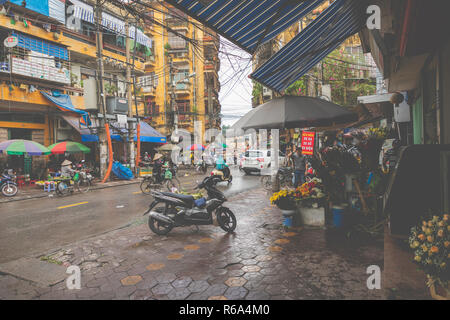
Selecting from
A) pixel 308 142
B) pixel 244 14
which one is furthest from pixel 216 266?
pixel 308 142

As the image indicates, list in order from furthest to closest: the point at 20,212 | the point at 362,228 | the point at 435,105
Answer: the point at 20,212, the point at 362,228, the point at 435,105

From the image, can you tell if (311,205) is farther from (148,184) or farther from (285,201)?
(148,184)

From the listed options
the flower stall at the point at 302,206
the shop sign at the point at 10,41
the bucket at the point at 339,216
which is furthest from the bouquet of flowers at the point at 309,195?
the shop sign at the point at 10,41

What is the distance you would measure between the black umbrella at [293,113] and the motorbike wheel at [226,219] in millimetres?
1861

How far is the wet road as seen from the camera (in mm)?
5664

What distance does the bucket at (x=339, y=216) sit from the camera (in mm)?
5355

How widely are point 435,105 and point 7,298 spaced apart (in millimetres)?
6688

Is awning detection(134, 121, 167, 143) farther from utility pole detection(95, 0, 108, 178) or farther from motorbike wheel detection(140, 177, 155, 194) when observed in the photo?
motorbike wheel detection(140, 177, 155, 194)

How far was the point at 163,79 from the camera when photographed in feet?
114

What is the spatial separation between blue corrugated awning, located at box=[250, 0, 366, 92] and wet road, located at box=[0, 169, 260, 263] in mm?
5002

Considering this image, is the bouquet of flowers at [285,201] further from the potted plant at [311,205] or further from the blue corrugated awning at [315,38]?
the blue corrugated awning at [315,38]

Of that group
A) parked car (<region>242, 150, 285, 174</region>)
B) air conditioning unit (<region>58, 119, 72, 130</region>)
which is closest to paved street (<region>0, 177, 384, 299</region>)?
parked car (<region>242, 150, 285, 174</region>)
